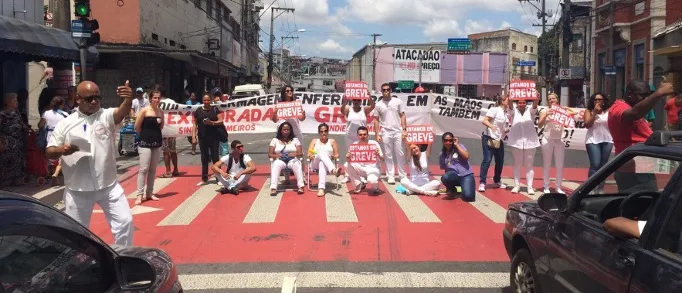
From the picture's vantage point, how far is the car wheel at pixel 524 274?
427 cm

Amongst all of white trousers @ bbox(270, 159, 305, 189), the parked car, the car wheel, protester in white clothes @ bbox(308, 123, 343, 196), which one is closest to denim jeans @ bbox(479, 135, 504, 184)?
protester in white clothes @ bbox(308, 123, 343, 196)

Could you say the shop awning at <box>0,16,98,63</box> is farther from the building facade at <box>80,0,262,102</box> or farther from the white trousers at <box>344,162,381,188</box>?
the building facade at <box>80,0,262,102</box>

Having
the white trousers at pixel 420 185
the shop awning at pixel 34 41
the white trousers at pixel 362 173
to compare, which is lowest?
the white trousers at pixel 420 185

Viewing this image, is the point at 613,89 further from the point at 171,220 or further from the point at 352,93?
the point at 171,220

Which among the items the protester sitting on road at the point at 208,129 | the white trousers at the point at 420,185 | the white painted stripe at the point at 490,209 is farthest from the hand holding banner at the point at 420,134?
the protester sitting on road at the point at 208,129

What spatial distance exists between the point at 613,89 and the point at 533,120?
79.1ft

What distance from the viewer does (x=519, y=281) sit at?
4605 millimetres

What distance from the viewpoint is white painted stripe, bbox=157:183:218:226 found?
8.31 metres

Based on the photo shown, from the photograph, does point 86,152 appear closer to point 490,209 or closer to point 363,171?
point 363,171

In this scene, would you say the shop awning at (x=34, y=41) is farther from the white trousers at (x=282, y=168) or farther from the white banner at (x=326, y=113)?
the white trousers at (x=282, y=168)

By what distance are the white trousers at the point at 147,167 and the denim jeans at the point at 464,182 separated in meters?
4.64

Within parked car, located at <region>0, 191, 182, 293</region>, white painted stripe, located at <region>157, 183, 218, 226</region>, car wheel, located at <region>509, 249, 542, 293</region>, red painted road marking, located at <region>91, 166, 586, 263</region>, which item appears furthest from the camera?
white painted stripe, located at <region>157, 183, 218, 226</region>

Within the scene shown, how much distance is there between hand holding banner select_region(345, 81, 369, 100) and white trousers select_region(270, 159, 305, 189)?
5.78ft

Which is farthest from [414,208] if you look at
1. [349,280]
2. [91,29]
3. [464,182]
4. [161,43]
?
[161,43]
